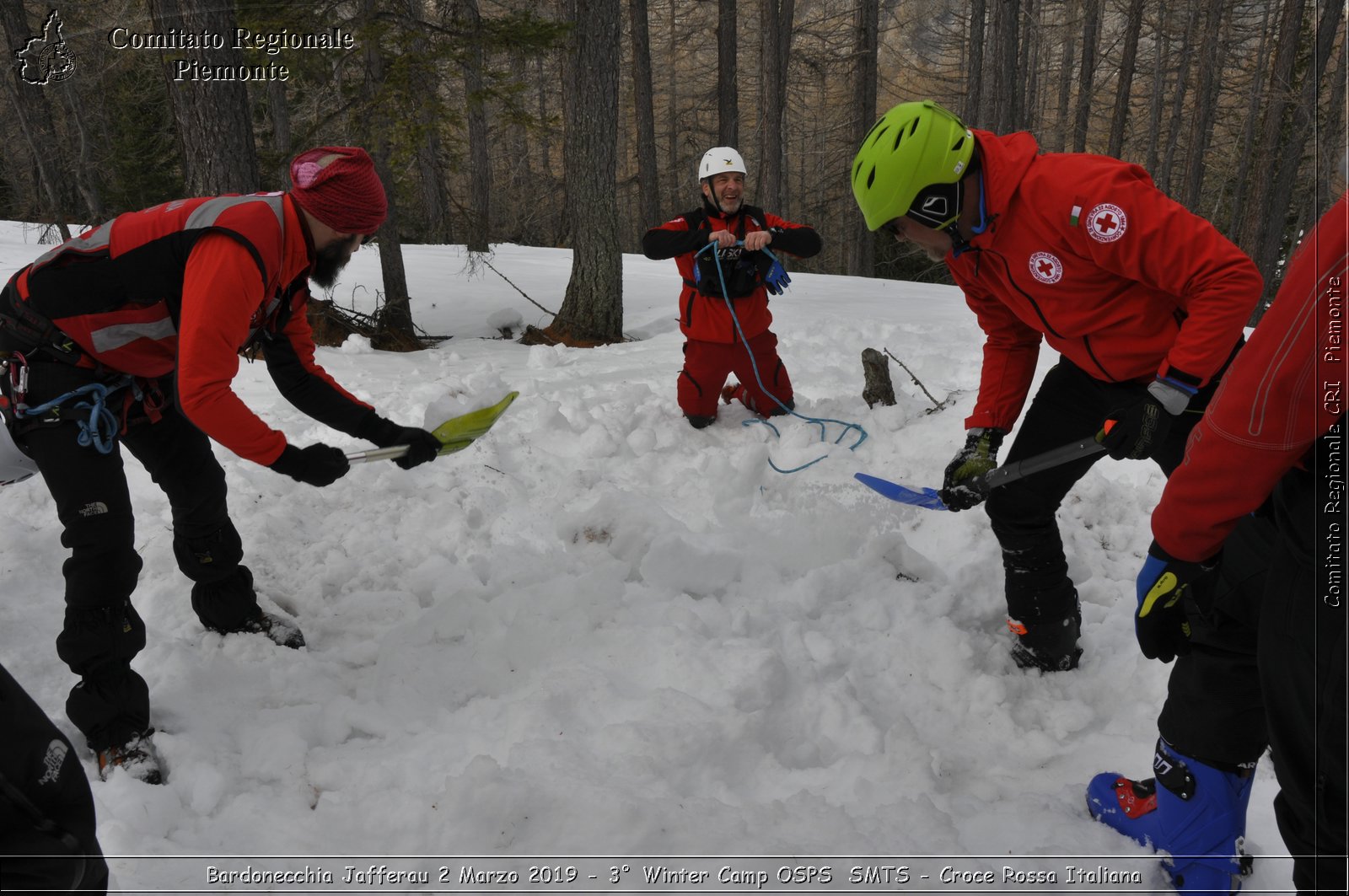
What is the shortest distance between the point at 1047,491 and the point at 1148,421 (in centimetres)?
60

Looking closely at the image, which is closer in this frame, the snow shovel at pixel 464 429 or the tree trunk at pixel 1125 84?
the snow shovel at pixel 464 429

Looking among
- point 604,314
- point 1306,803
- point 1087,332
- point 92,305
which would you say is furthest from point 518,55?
point 1306,803

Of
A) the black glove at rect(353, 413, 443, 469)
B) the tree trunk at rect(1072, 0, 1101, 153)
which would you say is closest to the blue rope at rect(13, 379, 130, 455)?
the black glove at rect(353, 413, 443, 469)

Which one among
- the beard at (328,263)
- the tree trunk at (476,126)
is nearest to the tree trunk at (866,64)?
the tree trunk at (476,126)

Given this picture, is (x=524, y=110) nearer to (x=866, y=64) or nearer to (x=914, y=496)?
(x=914, y=496)

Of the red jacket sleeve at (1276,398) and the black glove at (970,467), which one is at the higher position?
the red jacket sleeve at (1276,398)

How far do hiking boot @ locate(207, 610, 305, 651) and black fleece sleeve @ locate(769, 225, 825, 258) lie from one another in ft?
11.6

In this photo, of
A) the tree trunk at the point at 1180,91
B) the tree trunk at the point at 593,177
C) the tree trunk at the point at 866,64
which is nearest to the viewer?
the tree trunk at the point at 593,177

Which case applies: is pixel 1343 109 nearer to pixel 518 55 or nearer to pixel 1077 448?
pixel 1077 448

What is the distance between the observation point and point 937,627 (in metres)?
3.42

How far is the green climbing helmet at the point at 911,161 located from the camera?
8.53ft

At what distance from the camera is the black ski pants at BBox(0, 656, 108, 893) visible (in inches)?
53.4

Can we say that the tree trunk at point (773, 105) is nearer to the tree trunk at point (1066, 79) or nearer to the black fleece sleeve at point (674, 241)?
the black fleece sleeve at point (674, 241)

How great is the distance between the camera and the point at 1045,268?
2.63 meters
